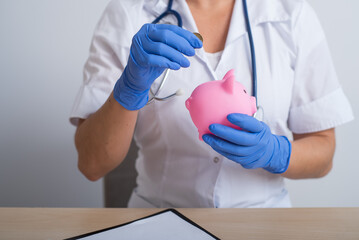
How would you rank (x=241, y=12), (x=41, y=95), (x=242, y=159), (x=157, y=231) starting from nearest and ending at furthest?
(x=157, y=231) < (x=242, y=159) < (x=241, y=12) < (x=41, y=95)

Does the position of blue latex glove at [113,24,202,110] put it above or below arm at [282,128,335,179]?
above

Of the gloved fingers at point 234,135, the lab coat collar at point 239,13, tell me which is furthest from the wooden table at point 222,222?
the lab coat collar at point 239,13

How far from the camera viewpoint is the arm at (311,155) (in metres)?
0.82

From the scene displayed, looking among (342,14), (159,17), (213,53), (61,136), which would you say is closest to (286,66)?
(213,53)

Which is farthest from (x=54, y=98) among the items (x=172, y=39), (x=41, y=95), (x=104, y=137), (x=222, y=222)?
(x=222, y=222)

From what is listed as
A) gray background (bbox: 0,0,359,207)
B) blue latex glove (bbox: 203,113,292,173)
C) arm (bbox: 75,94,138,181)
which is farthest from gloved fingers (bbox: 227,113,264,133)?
gray background (bbox: 0,0,359,207)

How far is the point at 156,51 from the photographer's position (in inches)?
25.1

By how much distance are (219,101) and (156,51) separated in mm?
153

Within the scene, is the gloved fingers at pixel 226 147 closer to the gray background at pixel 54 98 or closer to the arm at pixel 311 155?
the arm at pixel 311 155

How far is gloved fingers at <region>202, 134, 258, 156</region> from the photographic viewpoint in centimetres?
66

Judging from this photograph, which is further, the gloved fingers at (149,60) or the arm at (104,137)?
the arm at (104,137)

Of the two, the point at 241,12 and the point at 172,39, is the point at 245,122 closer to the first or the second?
the point at 172,39

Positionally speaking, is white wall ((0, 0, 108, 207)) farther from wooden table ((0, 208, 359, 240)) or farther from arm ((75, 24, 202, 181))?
wooden table ((0, 208, 359, 240))

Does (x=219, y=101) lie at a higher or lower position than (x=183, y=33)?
lower
